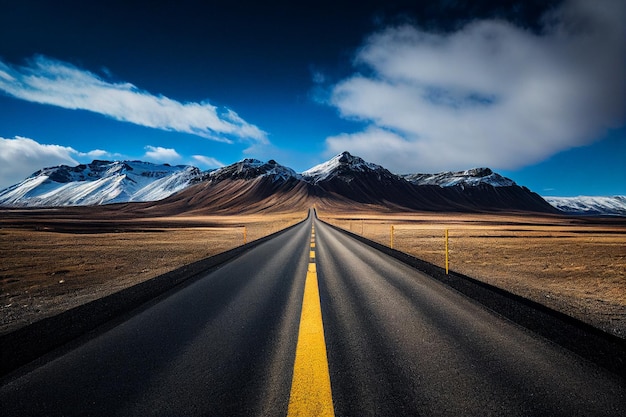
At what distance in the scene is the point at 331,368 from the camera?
2.55 meters

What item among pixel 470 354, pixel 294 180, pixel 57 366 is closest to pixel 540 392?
pixel 470 354

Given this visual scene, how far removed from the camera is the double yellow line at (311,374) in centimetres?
197

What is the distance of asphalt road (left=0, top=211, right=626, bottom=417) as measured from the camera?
204 centimetres

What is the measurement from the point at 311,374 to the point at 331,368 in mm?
233

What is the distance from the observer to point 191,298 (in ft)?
16.4

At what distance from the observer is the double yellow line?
77.6 inches

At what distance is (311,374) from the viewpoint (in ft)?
7.95

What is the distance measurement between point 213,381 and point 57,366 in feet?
5.28

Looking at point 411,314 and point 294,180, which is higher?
point 294,180

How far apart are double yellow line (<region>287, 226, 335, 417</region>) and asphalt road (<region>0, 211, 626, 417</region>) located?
59 millimetres

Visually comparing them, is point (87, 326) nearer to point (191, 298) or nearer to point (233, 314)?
point (191, 298)

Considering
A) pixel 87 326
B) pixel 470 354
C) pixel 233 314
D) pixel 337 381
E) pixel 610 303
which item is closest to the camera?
pixel 337 381

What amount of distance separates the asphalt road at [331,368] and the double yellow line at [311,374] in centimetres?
6

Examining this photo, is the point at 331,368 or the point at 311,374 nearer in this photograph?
the point at 311,374
